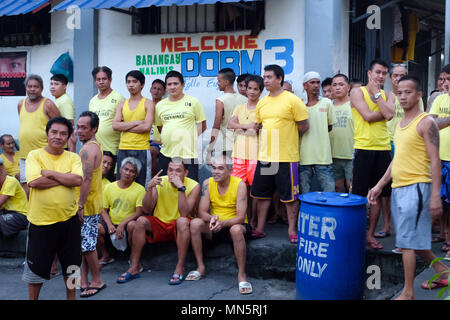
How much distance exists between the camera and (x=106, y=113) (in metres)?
6.39

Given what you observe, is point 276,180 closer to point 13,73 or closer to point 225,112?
point 225,112

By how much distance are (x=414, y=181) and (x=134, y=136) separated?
3290 mm

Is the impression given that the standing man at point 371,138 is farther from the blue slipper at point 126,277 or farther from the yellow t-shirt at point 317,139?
the blue slipper at point 126,277

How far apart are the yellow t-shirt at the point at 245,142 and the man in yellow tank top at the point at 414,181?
2.02m

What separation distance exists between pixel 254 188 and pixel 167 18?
148 inches

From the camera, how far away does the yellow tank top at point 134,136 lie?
241 inches

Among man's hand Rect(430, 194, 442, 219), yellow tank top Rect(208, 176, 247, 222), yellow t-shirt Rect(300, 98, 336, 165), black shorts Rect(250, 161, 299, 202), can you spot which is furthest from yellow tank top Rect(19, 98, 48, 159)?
man's hand Rect(430, 194, 442, 219)

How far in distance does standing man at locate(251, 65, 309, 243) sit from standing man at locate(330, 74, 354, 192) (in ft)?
2.12

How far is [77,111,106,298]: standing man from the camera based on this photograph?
15.8 ft

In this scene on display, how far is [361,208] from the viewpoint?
4418 millimetres

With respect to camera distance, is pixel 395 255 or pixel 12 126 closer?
pixel 395 255

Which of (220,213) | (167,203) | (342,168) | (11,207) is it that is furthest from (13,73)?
(342,168)

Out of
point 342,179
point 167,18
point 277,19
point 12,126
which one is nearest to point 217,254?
point 342,179
